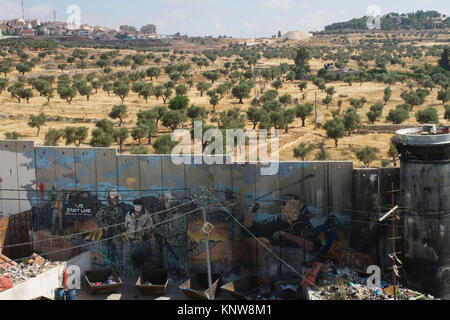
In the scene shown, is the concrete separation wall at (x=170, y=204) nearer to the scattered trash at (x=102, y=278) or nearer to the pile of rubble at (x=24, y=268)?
the scattered trash at (x=102, y=278)

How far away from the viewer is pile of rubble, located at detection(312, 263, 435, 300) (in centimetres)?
1295

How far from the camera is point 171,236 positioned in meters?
15.6

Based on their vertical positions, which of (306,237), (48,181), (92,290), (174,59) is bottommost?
(92,290)

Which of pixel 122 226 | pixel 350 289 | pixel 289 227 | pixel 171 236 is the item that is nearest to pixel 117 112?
pixel 122 226

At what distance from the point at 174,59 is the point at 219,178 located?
308ft

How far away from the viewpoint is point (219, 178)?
599 inches

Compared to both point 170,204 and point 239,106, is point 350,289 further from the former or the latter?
point 239,106

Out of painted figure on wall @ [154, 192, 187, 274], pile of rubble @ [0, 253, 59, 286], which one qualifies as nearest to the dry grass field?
painted figure on wall @ [154, 192, 187, 274]

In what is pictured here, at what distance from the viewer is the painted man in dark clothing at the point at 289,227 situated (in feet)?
48.4

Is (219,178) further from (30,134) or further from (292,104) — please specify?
(292,104)

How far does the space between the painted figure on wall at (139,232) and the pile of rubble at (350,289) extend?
17.7 feet

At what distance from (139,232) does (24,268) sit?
360 cm

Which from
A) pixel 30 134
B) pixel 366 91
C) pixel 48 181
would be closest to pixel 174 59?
pixel 366 91

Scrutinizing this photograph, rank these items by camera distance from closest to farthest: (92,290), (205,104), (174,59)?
(92,290) → (205,104) → (174,59)
